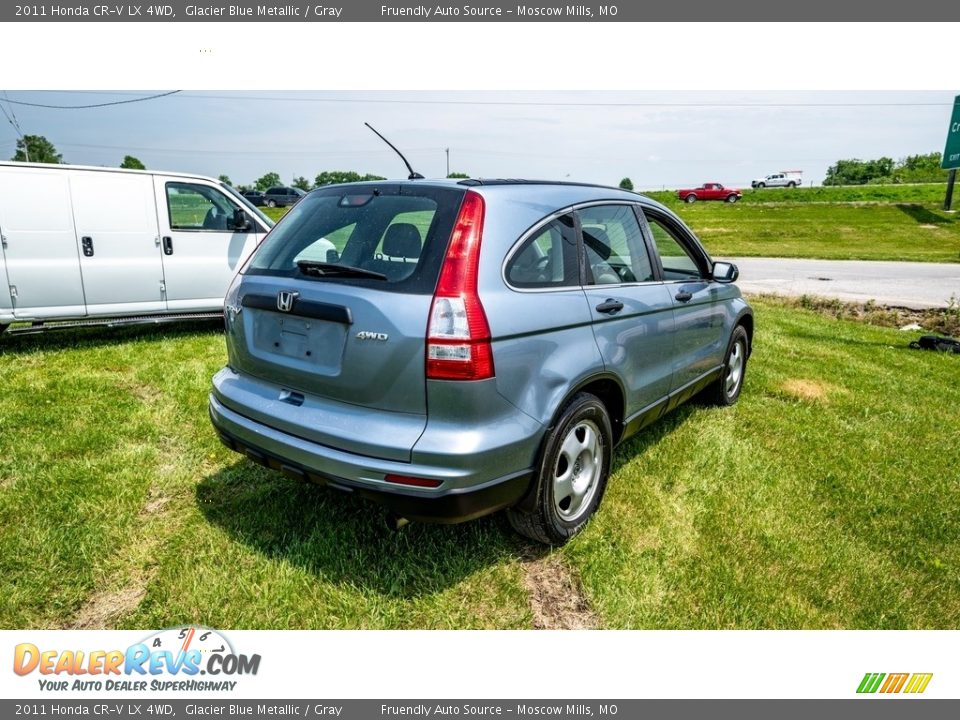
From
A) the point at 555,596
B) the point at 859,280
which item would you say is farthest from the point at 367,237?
the point at 859,280

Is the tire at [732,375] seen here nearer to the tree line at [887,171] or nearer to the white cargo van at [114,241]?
the white cargo van at [114,241]

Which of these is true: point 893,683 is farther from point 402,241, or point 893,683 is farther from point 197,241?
point 197,241

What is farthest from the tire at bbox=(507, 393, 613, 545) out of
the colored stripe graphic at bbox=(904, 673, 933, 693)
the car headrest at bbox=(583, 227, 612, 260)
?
the colored stripe graphic at bbox=(904, 673, 933, 693)

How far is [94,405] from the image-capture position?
15.8 ft

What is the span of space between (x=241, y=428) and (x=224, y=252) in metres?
5.44

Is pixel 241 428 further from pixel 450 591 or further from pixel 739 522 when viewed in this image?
Answer: pixel 739 522

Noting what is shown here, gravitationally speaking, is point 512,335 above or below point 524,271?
below

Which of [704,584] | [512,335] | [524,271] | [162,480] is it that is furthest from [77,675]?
[704,584]

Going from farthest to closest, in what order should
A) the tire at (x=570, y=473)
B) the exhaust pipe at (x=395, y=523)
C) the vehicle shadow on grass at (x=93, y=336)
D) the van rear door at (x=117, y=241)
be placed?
1. the vehicle shadow on grass at (x=93, y=336)
2. the van rear door at (x=117, y=241)
3. the exhaust pipe at (x=395, y=523)
4. the tire at (x=570, y=473)

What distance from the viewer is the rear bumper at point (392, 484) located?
92.4 inches

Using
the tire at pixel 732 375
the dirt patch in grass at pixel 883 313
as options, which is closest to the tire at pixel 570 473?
the tire at pixel 732 375

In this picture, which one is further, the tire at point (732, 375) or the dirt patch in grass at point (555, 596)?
the tire at point (732, 375)

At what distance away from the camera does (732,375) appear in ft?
17.2

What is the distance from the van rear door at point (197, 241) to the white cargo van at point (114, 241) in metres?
0.01
